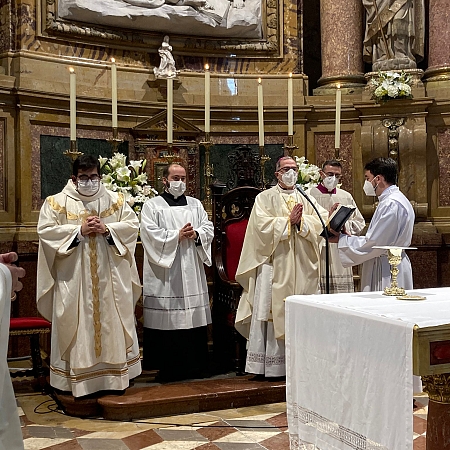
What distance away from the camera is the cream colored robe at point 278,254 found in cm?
582

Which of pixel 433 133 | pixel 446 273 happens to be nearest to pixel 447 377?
pixel 446 273

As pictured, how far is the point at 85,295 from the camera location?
17.6 feet

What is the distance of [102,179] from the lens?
19.6 ft

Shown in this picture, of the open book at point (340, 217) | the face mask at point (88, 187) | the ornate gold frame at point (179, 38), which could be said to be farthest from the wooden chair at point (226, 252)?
the ornate gold frame at point (179, 38)

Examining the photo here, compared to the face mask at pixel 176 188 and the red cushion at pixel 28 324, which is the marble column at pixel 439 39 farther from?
the red cushion at pixel 28 324

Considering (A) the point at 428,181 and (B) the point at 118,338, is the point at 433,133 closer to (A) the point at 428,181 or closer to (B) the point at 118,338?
(A) the point at 428,181

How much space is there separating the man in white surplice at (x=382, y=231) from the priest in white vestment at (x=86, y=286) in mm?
1642

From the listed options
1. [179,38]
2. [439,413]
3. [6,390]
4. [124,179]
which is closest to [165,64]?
[179,38]

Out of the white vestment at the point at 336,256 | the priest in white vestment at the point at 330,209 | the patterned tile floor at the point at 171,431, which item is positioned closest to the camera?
the patterned tile floor at the point at 171,431

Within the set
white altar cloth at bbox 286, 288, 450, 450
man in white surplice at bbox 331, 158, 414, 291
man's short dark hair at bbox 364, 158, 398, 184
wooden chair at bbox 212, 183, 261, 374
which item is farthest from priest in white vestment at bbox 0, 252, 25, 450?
wooden chair at bbox 212, 183, 261, 374

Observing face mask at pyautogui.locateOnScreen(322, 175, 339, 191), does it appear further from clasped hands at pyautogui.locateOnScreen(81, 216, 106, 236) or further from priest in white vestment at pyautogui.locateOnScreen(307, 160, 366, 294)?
clasped hands at pyautogui.locateOnScreen(81, 216, 106, 236)

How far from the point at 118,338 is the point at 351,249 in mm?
1818

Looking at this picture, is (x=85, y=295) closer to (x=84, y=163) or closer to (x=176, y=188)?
(x=84, y=163)

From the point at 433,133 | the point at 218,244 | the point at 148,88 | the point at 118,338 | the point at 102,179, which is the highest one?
the point at 148,88
